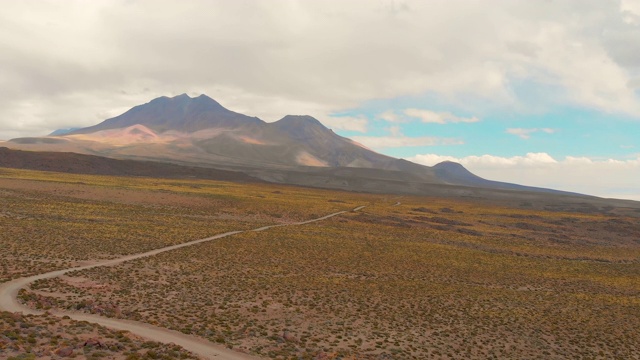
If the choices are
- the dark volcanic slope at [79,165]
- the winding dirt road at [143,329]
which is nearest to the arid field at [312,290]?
the winding dirt road at [143,329]

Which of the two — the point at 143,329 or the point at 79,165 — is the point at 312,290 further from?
the point at 79,165

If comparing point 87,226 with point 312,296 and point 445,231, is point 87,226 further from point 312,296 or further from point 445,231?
point 445,231

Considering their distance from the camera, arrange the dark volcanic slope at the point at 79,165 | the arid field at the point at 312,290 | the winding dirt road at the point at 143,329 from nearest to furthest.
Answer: the winding dirt road at the point at 143,329 → the arid field at the point at 312,290 → the dark volcanic slope at the point at 79,165

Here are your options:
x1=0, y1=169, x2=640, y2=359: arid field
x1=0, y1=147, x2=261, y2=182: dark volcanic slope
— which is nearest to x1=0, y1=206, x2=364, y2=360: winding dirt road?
x1=0, y1=169, x2=640, y2=359: arid field

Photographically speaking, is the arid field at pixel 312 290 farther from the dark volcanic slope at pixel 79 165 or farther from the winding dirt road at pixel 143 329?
the dark volcanic slope at pixel 79 165

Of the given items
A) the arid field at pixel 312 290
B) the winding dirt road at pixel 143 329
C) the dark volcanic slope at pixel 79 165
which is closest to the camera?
the winding dirt road at pixel 143 329

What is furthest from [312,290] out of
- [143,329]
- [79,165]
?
[79,165]

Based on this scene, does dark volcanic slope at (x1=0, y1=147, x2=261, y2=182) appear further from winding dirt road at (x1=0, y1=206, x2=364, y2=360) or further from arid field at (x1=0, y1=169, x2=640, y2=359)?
winding dirt road at (x1=0, y1=206, x2=364, y2=360)

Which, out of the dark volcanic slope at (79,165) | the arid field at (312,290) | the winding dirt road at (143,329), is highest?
the dark volcanic slope at (79,165)

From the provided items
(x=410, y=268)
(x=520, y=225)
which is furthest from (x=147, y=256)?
(x=520, y=225)
